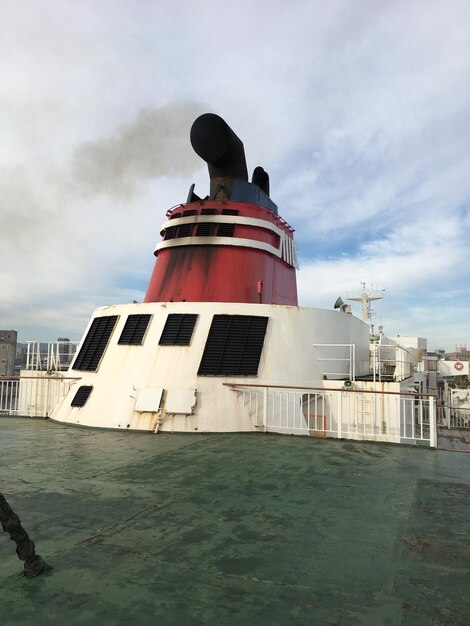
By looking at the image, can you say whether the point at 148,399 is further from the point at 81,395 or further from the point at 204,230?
the point at 204,230

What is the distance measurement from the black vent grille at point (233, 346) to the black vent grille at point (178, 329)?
528 millimetres

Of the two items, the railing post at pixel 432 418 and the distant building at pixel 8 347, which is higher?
the distant building at pixel 8 347

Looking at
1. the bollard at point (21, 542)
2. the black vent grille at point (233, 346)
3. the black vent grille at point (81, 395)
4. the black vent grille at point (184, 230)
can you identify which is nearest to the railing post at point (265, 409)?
the black vent grille at point (233, 346)

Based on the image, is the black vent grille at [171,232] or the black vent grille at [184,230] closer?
the black vent grille at [184,230]

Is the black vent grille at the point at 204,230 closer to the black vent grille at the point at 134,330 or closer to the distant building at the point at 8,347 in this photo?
the black vent grille at the point at 134,330

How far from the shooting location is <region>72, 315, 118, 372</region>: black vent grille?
12195 mm

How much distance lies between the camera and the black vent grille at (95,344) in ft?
40.0

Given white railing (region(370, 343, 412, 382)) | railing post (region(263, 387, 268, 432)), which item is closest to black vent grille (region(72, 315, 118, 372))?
railing post (region(263, 387, 268, 432))

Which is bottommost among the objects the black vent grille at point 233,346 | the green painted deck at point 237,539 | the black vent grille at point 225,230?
the green painted deck at point 237,539

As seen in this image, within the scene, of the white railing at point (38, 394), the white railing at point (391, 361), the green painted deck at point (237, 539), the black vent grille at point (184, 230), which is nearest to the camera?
the green painted deck at point (237, 539)

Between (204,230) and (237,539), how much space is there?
11.0 m

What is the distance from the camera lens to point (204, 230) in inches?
550

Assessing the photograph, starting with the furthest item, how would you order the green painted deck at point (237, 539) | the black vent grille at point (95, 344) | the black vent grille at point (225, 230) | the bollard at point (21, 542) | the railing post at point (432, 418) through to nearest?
the black vent grille at point (225, 230)
the black vent grille at point (95, 344)
the railing post at point (432, 418)
the bollard at point (21, 542)
the green painted deck at point (237, 539)

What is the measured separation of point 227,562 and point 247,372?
7.44m
